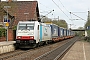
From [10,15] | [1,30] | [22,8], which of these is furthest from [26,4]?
[1,30]

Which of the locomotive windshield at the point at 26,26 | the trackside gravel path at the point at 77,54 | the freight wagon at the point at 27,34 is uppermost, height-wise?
the locomotive windshield at the point at 26,26

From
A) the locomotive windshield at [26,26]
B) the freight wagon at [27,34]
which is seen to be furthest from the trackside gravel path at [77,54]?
the locomotive windshield at [26,26]

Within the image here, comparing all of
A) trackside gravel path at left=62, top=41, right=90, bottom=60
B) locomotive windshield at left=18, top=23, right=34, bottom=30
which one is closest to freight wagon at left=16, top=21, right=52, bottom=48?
locomotive windshield at left=18, top=23, right=34, bottom=30

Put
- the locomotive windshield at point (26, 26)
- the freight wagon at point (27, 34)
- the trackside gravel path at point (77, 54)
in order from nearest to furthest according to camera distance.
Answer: the trackside gravel path at point (77, 54) → the freight wagon at point (27, 34) → the locomotive windshield at point (26, 26)

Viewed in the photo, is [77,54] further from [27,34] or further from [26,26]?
[26,26]

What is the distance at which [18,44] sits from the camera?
85.9 feet

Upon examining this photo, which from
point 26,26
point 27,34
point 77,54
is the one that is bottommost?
point 77,54

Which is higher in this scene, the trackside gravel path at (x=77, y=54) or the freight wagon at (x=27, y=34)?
the freight wagon at (x=27, y=34)

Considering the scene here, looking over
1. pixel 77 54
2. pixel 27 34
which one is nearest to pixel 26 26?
pixel 27 34

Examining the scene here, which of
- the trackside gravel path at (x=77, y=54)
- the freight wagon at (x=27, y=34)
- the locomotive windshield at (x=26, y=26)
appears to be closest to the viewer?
the trackside gravel path at (x=77, y=54)

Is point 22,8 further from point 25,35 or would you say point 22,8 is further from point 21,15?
point 25,35

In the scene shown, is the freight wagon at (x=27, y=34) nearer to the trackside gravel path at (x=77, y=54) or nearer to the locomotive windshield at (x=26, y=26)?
the locomotive windshield at (x=26, y=26)

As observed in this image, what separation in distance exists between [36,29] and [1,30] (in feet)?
25.5

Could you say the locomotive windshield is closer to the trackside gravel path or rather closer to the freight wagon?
the freight wagon
